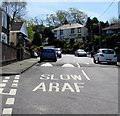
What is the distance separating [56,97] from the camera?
7.67 metres

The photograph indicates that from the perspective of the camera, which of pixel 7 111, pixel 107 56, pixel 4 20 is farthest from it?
pixel 4 20

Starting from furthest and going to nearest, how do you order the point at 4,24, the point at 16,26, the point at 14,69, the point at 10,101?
the point at 16,26 < the point at 4,24 < the point at 14,69 < the point at 10,101

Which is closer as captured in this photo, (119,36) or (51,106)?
(51,106)

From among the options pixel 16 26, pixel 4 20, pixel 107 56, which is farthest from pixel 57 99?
pixel 16 26

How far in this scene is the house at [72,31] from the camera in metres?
94.5

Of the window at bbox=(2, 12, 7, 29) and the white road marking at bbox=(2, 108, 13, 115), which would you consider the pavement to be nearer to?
the white road marking at bbox=(2, 108, 13, 115)

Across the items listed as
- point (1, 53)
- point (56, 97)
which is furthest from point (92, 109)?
point (1, 53)

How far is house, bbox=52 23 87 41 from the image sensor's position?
94.5 metres

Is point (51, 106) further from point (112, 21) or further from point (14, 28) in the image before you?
point (112, 21)

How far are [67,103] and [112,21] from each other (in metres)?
89.6

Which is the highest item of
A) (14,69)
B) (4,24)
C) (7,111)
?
(4,24)

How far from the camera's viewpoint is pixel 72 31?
3917 inches

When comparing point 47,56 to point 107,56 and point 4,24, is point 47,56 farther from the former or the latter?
point 4,24

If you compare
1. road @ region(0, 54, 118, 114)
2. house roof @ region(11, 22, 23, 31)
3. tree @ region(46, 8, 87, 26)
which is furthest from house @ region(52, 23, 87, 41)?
road @ region(0, 54, 118, 114)
